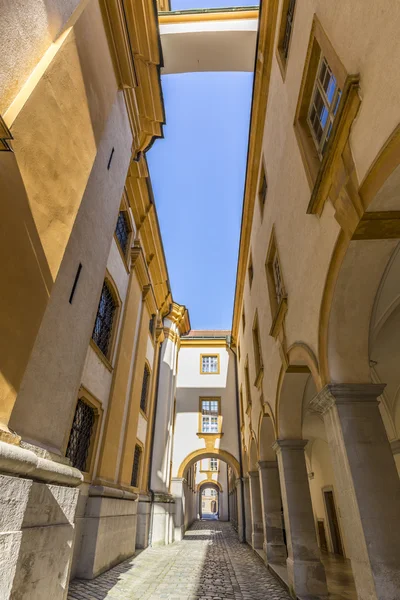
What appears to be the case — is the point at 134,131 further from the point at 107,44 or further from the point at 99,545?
the point at 99,545

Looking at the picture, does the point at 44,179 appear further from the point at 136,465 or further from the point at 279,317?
the point at 136,465

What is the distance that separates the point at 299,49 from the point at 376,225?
386 cm

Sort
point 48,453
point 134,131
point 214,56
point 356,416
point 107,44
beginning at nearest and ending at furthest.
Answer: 1. point 48,453
2. point 356,416
3. point 107,44
4. point 134,131
5. point 214,56

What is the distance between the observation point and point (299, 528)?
263 inches

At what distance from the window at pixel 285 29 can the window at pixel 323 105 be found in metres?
1.93

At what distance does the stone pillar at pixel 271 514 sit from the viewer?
9578mm

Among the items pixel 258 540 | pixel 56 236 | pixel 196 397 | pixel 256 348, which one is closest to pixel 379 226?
pixel 56 236

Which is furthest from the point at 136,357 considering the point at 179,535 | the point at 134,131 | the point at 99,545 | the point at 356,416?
the point at 179,535

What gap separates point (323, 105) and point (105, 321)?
7412mm

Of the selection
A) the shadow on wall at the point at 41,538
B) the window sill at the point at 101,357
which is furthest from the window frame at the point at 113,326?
the shadow on wall at the point at 41,538

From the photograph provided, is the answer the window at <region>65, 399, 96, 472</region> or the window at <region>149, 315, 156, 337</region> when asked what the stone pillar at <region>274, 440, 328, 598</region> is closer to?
the window at <region>65, 399, 96, 472</region>

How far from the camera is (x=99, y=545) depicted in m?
7.26

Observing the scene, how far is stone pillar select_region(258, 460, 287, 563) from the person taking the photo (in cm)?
958

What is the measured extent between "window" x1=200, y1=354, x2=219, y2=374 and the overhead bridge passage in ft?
51.7
